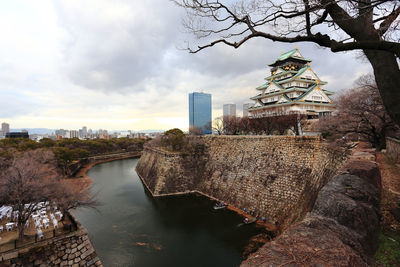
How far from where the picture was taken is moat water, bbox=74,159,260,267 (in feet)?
31.6

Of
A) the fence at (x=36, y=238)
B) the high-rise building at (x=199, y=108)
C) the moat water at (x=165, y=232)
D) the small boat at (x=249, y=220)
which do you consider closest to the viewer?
the fence at (x=36, y=238)

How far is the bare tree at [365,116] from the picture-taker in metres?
10.3

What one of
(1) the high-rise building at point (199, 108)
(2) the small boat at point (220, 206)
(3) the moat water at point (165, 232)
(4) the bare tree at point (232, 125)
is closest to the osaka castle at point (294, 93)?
(4) the bare tree at point (232, 125)

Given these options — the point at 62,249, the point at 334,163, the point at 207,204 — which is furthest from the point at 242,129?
the point at 62,249

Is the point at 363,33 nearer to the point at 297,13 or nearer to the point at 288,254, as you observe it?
the point at 297,13

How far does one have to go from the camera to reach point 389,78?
10.4 ft

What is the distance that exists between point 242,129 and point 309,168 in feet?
50.9

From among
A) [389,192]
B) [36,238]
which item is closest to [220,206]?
[389,192]

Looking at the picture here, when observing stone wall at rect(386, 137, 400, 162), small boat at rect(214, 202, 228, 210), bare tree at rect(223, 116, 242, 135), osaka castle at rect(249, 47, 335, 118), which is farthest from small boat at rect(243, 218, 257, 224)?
bare tree at rect(223, 116, 242, 135)

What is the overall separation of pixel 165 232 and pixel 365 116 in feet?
46.9

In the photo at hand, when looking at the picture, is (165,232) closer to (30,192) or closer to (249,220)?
(249,220)

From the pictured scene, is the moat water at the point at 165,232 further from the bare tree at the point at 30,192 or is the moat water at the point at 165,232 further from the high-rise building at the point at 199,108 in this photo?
the high-rise building at the point at 199,108

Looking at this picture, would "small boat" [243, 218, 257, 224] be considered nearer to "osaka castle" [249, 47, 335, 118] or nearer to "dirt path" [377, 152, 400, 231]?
"dirt path" [377, 152, 400, 231]

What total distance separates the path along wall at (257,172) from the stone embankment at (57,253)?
10201 mm
